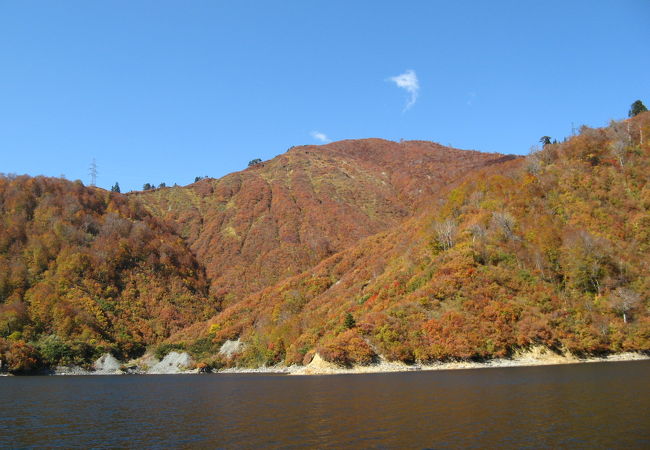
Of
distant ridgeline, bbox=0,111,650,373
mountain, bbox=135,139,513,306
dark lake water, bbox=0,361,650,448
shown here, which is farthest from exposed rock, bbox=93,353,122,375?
dark lake water, bbox=0,361,650,448

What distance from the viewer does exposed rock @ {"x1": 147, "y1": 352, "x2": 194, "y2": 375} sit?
347 ft

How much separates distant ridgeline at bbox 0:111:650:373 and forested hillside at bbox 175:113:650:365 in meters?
0.29

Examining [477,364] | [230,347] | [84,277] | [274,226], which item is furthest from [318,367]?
[274,226]

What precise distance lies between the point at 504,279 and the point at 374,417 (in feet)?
181

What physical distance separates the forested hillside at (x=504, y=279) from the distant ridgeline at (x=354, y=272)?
291 millimetres

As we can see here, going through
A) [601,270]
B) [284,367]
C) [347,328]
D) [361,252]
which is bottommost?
[284,367]

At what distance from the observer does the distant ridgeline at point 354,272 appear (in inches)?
2817

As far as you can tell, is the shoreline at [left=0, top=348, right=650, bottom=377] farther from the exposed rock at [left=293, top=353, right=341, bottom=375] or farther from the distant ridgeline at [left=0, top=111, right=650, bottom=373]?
the distant ridgeline at [left=0, top=111, right=650, bottom=373]

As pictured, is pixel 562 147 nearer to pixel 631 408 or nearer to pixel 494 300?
pixel 494 300

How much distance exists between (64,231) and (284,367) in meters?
90.5

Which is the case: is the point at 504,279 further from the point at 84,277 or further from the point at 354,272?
the point at 84,277

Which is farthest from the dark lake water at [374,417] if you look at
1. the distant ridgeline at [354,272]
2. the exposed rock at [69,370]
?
the exposed rock at [69,370]

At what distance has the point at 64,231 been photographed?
→ 14038cm

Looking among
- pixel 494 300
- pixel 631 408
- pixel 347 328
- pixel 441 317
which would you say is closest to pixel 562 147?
pixel 494 300
